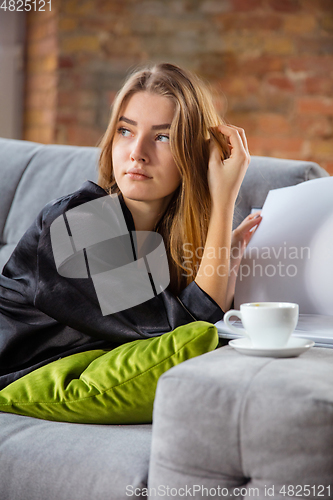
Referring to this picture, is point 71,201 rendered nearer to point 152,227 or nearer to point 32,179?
point 152,227

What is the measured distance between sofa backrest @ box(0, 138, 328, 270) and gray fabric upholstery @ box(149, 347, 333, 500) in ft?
2.44

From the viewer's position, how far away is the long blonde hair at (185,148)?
1129 millimetres

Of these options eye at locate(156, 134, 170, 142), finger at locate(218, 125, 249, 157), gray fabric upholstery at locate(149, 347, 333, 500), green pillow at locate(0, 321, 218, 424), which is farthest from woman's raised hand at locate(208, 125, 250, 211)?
gray fabric upholstery at locate(149, 347, 333, 500)

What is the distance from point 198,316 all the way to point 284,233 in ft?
0.96

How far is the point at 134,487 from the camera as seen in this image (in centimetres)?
67

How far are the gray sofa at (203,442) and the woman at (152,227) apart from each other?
227 mm

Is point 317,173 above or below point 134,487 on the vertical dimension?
above

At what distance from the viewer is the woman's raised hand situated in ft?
3.78

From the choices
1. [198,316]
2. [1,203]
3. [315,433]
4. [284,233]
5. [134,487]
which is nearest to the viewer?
[315,433]

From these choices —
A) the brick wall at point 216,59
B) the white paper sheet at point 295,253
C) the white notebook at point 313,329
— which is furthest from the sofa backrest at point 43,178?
the brick wall at point 216,59

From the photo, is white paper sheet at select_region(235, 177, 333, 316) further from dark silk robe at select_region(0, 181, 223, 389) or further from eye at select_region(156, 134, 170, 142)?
eye at select_region(156, 134, 170, 142)

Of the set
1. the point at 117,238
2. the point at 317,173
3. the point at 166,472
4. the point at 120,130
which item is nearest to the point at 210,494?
the point at 166,472

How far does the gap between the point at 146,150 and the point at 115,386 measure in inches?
21.2

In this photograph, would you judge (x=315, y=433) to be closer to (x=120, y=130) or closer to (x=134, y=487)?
(x=134, y=487)
